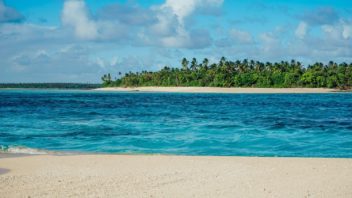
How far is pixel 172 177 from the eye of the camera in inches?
485

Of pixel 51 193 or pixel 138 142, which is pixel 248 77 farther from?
pixel 51 193

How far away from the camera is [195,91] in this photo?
17200cm

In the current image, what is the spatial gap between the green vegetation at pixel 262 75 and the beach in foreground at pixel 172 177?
146 m

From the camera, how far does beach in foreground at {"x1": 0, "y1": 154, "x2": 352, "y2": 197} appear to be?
10578mm

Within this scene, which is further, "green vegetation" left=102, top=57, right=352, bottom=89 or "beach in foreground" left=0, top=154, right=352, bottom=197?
"green vegetation" left=102, top=57, right=352, bottom=89

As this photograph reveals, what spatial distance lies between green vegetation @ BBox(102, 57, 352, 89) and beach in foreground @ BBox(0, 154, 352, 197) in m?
146

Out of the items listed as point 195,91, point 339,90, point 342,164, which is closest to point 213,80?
point 195,91

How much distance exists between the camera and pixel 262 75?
170 metres

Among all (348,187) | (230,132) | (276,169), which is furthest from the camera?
(230,132)

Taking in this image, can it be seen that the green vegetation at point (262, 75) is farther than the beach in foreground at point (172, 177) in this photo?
Yes

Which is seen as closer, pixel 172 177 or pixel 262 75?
pixel 172 177

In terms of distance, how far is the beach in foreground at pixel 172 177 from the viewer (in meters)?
10.6

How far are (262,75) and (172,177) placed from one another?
16128 cm

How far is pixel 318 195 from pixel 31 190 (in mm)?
6559
